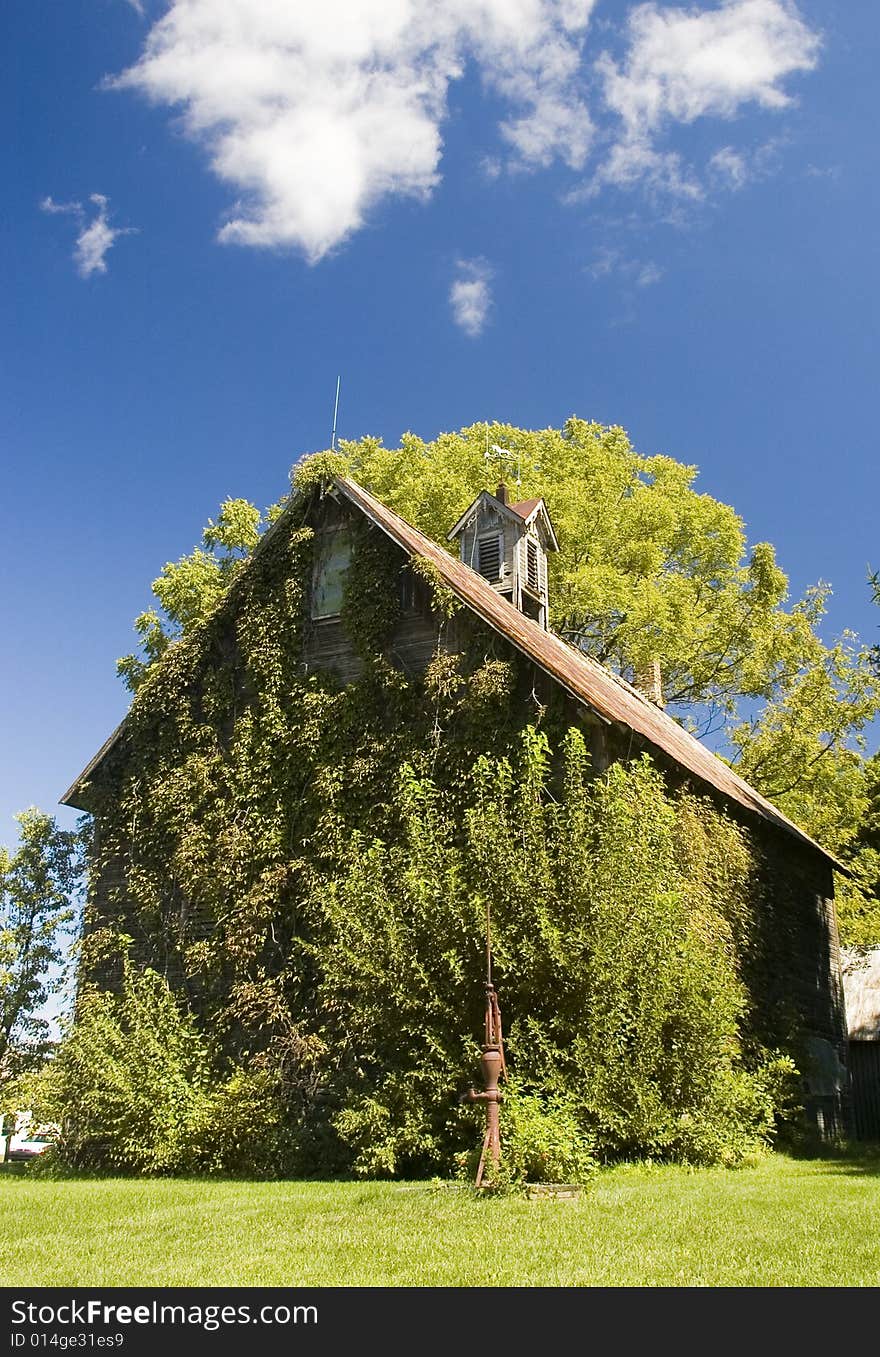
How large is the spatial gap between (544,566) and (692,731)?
9.49 m

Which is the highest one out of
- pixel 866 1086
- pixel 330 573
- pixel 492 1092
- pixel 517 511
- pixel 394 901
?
pixel 517 511

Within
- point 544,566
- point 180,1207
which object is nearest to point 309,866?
point 180,1207

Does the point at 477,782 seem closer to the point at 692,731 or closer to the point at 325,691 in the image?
the point at 325,691

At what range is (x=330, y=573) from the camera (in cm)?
1970

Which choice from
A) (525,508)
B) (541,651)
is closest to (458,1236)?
(541,651)

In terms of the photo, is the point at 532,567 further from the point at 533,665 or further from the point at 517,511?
the point at 533,665

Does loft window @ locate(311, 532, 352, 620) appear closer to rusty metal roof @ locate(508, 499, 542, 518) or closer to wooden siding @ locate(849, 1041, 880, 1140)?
rusty metal roof @ locate(508, 499, 542, 518)

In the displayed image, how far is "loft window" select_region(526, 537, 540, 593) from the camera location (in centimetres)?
2502

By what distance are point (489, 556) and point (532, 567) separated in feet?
3.42

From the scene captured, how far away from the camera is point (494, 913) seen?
1342 centimetres

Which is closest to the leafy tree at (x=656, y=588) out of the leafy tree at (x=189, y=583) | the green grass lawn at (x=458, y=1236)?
the leafy tree at (x=189, y=583)

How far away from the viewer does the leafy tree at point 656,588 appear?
2975cm

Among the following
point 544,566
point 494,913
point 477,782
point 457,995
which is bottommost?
point 457,995
